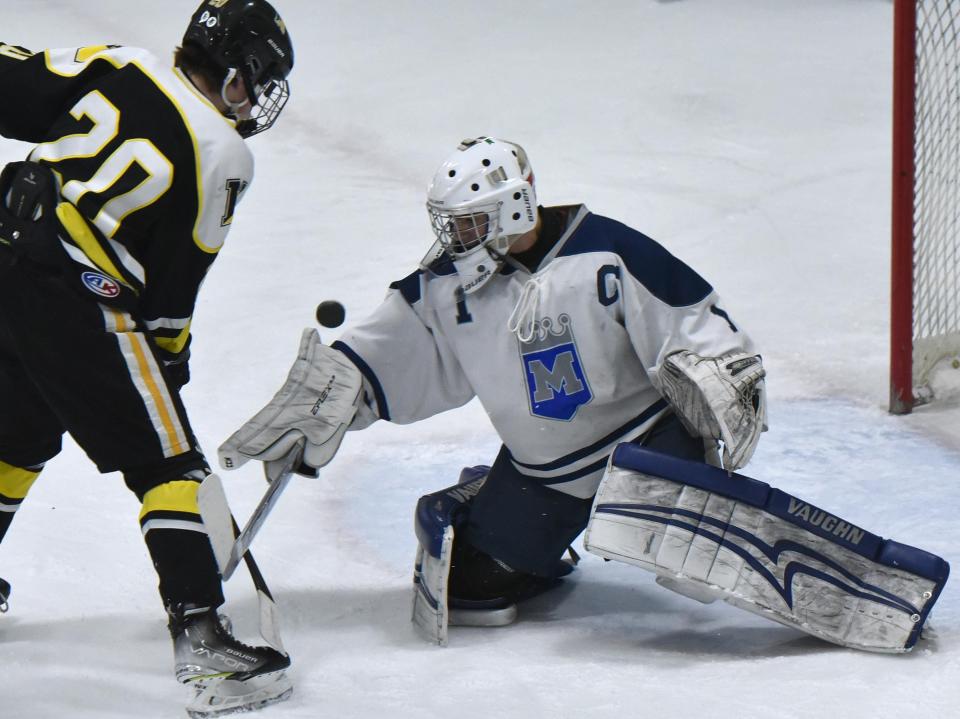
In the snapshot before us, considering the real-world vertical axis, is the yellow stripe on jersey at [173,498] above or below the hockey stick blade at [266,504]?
above

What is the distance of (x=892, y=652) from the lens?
2.37 m

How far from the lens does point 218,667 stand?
2.25 metres

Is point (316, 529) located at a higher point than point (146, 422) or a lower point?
lower

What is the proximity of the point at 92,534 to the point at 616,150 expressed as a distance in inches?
141

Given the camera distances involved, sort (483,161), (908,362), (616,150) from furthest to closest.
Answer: (616,150) → (908,362) → (483,161)

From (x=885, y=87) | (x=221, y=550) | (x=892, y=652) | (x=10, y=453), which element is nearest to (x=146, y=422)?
(x=221, y=550)

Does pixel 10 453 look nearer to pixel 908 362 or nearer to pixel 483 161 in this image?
pixel 483 161

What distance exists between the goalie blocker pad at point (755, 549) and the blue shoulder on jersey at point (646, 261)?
1.03 ft

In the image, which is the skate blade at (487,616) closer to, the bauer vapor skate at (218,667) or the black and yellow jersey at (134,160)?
the bauer vapor skate at (218,667)

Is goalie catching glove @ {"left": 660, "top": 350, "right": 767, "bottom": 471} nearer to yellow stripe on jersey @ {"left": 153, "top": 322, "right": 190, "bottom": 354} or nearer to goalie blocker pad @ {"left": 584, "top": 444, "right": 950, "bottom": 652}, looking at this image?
goalie blocker pad @ {"left": 584, "top": 444, "right": 950, "bottom": 652}

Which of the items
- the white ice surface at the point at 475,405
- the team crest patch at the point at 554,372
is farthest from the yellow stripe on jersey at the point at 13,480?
the team crest patch at the point at 554,372

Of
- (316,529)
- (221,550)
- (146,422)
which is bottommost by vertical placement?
(316,529)

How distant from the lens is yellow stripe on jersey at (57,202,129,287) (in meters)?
2.22

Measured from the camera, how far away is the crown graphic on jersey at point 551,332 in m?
2.53
